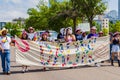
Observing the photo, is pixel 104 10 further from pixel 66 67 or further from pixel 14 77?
pixel 14 77

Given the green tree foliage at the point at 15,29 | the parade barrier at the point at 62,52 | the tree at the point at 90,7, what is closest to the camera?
the parade barrier at the point at 62,52

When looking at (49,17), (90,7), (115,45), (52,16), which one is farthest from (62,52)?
(49,17)

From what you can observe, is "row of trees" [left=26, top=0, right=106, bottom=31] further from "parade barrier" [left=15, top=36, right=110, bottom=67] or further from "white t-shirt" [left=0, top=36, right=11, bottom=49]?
"white t-shirt" [left=0, top=36, right=11, bottom=49]

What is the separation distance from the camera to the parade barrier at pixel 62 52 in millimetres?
14809

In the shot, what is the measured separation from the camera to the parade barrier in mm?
14809

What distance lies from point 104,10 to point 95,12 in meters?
2.05

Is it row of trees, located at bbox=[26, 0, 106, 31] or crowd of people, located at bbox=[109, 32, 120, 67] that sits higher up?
row of trees, located at bbox=[26, 0, 106, 31]

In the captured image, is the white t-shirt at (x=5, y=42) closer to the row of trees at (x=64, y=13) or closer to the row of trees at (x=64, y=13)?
the row of trees at (x=64, y=13)

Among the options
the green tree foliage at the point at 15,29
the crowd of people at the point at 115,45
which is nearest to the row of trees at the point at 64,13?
the crowd of people at the point at 115,45

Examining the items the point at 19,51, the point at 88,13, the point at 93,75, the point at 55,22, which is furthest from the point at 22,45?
the point at 55,22

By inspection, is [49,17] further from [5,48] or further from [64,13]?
[5,48]

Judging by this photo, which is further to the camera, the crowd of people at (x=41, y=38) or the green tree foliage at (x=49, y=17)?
the green tree foliage at (x=49, y=17)

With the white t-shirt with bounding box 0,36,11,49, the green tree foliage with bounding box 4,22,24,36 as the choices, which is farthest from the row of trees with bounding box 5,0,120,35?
the green tree foliage with bounding box 4,22,24,36

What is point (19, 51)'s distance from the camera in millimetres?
14688
